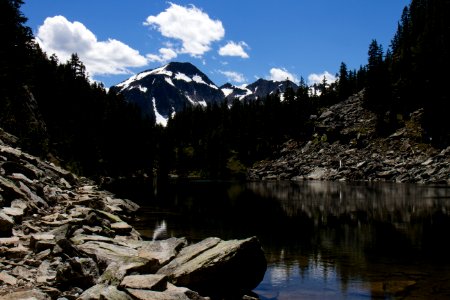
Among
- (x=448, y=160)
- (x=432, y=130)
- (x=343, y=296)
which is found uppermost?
(x=432, y=130)

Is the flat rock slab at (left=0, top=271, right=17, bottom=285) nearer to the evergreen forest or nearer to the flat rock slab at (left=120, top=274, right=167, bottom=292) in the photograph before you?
the flat rock slab at (left=120, top=274, right=167, bottom=292)

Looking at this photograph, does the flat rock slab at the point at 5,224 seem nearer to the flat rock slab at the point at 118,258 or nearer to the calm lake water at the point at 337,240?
the flat rock slab at the point at 118,258

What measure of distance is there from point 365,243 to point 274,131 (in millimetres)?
137596

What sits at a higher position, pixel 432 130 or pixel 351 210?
pixel 432 130

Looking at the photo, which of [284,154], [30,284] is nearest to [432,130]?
[284,154]

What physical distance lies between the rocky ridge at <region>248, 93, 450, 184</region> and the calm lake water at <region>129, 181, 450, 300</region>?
169 ft

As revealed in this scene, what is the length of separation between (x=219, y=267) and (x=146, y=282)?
327cm

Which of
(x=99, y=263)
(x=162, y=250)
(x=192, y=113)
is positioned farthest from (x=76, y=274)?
(x=192, y=113)

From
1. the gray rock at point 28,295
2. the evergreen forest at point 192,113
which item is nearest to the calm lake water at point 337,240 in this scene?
the gray rock at point 28,295

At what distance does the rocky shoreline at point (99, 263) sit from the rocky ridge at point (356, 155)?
84.4 meters

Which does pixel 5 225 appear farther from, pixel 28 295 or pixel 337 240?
pixel 337 240

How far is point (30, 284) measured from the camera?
11188 mm

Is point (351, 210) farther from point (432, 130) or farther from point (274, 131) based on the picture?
point (274, 131)

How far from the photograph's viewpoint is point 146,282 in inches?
483
